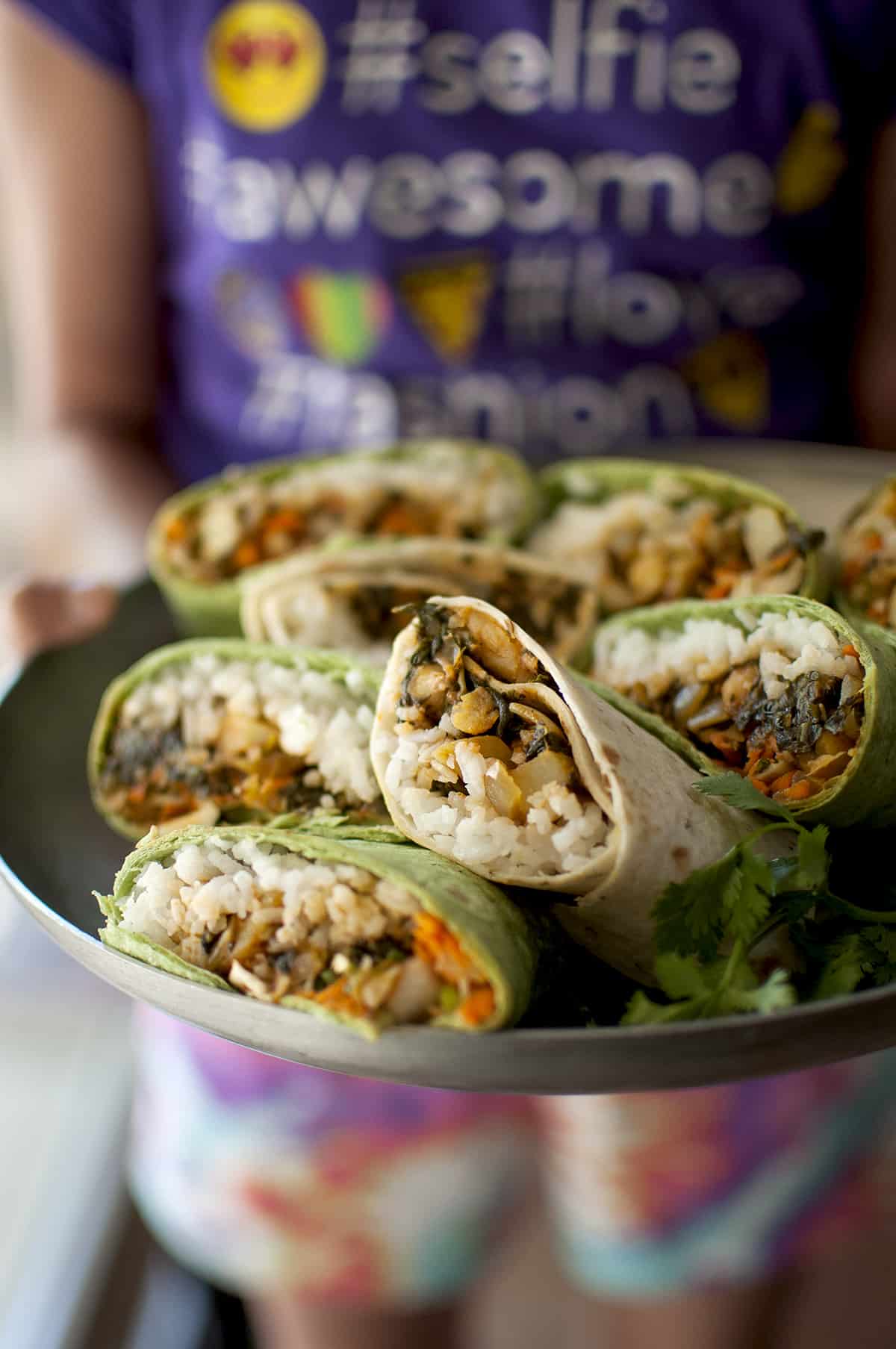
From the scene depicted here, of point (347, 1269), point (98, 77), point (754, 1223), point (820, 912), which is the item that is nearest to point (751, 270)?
point (98, 77)

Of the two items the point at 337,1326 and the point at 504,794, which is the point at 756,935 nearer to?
the point at 504,794

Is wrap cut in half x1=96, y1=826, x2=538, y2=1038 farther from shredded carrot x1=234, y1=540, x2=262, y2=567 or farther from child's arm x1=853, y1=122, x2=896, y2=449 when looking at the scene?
child's arm x1=853, y1=122, x2=896, y2=449

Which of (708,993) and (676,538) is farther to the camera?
(676,538)

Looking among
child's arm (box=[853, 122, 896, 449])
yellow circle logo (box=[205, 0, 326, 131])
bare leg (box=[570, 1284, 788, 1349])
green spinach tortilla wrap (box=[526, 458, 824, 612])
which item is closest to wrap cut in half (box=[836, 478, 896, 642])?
green spinach tortilla wrap (box=[526, 458, 824, 612])

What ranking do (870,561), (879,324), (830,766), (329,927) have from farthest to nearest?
(879,324)
(870,561)
(830,766)
(329,927)

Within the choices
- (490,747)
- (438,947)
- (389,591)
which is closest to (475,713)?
(490,747)
